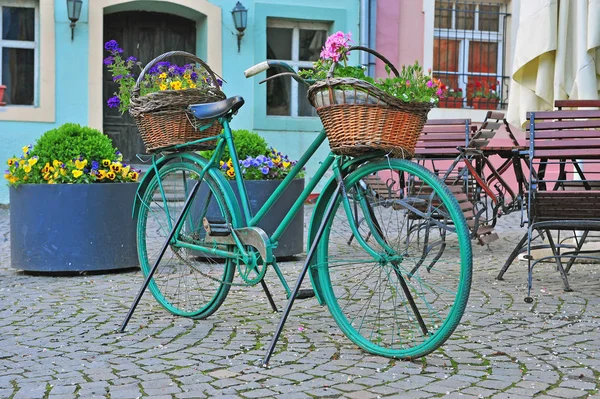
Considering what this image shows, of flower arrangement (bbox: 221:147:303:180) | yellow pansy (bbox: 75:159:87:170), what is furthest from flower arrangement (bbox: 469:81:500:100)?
yellow pansy (bbox: 75:159:87:170)

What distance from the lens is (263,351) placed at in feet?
12.2

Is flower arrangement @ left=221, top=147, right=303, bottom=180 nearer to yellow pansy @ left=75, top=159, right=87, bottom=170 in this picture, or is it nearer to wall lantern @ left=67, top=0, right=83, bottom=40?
yellow pansy @ left=75, top=159, right=87, bottom=170

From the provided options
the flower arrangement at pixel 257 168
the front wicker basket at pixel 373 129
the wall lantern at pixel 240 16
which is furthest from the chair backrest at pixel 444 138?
the wall lantern at pixel 240 16

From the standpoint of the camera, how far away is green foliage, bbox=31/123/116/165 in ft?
19.9

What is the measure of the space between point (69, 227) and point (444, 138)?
3143 millimetres

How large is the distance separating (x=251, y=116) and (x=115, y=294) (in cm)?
795

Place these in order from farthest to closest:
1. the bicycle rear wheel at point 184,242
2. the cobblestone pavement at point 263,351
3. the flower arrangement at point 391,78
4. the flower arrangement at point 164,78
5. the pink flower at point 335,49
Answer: the flower arrangement at point 164,78 → the bicycle rear wheel at point 184,242 → the pink flower at point 335,49 → the flower arrangement at point 391,78 → the cobblestone pavement at point 263,351

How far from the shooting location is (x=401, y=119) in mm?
3477

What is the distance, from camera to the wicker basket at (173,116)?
4312 millimetres

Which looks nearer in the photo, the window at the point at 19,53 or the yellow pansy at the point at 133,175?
the yellow pansy at the point at 133,175

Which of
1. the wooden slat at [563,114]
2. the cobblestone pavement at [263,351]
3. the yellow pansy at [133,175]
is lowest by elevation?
the cobblestone pavement at [263,351]

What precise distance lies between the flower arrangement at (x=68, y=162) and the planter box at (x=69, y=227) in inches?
4.2

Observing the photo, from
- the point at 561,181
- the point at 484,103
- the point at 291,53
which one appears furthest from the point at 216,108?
the point at 484,103

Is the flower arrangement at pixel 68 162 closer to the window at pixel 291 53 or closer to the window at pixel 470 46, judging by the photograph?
the window at pixel 291 53
